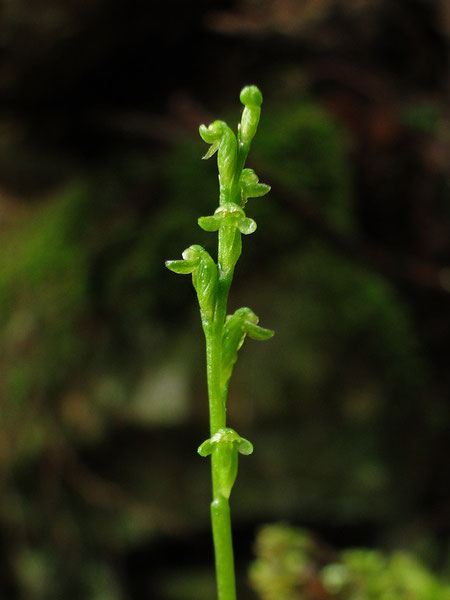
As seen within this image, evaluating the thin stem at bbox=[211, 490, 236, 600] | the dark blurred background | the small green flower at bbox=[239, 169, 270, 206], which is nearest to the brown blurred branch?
the dark blurred background

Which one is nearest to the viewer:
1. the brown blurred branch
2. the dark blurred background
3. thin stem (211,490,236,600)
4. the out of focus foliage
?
thin stem (211,490,236,600)

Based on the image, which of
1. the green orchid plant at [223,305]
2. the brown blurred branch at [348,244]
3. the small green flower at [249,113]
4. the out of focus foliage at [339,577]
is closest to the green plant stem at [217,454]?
the green orchid plant at [223,305]

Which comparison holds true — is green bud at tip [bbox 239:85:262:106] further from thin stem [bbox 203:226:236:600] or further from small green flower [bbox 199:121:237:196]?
thin stem [bbox 203:226:236:600]

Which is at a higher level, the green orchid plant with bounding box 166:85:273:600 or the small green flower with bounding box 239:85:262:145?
the small green flower with bounding box 239:85:262:145

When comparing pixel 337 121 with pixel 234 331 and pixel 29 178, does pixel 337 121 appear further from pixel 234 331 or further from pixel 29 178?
pixel 234 331

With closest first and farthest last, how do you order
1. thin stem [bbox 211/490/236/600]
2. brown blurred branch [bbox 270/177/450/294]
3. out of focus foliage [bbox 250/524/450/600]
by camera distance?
thin stem [bbox 211/490/236/600]
out of focus foliage [bbox 250/524/450/600]
brown blurred branch [bbox 270/177/450/294]

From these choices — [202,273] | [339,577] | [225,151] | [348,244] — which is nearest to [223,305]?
[202,273]

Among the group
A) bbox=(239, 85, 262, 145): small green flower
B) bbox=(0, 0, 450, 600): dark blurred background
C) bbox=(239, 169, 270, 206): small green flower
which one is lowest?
bbox=(239, 169, 270, 206): small green flower
